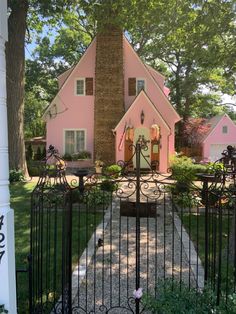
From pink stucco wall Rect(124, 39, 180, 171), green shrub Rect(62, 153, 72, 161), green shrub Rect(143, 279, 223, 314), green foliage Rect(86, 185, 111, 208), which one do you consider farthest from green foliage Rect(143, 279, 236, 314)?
green shrub Rect(62, 153, 72, 161)

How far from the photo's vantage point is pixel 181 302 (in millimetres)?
3211

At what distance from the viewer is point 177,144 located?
30.2 meters

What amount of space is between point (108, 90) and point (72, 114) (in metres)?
2.95

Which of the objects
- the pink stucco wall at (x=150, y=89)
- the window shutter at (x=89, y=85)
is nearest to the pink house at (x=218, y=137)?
the pink stucco wall at (x=150, y=89)

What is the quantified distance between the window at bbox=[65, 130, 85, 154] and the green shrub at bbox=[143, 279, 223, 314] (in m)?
19.0

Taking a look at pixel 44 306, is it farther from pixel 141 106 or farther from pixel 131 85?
pixel 131 85

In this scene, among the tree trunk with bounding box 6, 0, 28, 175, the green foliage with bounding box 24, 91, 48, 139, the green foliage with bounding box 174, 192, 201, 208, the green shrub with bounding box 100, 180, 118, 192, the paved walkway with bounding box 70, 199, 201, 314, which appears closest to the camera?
the green shrub with bounding box 100, 180, 118, 192

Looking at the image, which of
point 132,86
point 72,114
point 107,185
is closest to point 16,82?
point 72,114

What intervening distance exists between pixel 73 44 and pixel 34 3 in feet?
50.0

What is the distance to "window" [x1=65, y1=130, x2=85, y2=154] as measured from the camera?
22.0 meters

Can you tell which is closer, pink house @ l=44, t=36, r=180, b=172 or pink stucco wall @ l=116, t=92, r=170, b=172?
pink stucco wall @ l=116, t=92, r=170, b=172

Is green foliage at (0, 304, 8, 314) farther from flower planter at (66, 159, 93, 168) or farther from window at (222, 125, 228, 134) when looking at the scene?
window at (222, 125, 228, 134)

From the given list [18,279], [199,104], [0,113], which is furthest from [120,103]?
[0,113]

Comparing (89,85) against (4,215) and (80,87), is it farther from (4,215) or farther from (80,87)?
(4,215)
